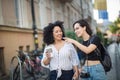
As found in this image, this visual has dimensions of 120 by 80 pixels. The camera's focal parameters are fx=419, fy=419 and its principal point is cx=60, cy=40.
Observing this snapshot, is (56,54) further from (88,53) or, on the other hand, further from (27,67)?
(27,67)

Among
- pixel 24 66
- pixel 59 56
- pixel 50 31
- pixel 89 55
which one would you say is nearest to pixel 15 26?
pixel 24 66

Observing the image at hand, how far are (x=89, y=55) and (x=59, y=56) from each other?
0.41 meters

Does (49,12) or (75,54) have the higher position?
(49,12)

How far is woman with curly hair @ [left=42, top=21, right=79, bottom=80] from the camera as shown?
18.4ft

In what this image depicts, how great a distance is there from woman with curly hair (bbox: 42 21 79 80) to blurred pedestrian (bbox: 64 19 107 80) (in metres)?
0.16

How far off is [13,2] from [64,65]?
9621 millimetres

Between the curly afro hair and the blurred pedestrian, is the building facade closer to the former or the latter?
the curly afro hair

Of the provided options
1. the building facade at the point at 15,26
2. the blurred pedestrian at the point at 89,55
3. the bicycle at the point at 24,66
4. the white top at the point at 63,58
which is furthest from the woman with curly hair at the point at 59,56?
the building facade at the point at 15,26

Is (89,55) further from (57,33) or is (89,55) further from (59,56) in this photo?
(57,33)

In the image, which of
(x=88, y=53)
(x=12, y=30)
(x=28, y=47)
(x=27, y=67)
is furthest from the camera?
(x=28, y=47)

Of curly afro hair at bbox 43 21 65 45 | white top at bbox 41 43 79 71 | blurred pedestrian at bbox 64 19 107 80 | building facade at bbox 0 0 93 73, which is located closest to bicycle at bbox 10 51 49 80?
building facade at bbox 0 0 93 73

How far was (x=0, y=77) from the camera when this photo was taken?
1111cm

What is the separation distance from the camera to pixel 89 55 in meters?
5.48

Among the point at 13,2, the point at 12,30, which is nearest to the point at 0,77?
the point at 12,30
